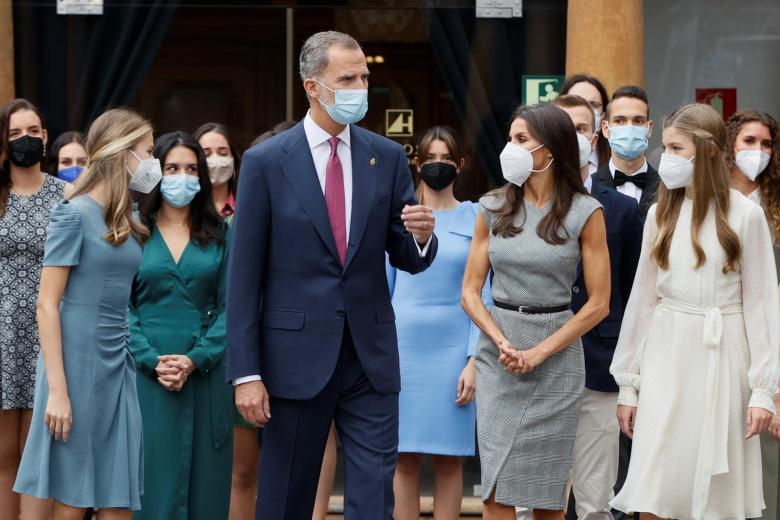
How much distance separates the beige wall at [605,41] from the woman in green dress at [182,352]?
2758 mm

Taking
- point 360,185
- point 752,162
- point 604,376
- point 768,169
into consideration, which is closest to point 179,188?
point 360,185

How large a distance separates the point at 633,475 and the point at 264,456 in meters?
1.53

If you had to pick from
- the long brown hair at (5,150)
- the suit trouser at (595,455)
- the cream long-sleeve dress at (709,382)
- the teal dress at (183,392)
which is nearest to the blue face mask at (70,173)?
the long brown hair at (5,150)

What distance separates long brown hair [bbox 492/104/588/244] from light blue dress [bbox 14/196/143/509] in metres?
1.61

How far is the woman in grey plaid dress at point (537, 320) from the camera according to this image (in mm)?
5762

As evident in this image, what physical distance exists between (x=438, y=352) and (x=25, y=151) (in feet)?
7.61

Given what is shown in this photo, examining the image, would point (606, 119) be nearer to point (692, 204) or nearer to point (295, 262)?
point (692, 204)

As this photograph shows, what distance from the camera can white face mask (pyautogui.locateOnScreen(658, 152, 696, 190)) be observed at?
5715 millimetres

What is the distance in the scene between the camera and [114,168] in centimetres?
587

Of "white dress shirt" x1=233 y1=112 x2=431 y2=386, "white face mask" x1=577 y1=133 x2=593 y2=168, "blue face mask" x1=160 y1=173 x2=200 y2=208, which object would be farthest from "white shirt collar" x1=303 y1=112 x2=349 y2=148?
"white face mask" x1=577 y1=133 x2=593 y2=168

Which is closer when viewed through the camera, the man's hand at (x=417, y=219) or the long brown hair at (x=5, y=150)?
the man's hand at (x=417, y=219)

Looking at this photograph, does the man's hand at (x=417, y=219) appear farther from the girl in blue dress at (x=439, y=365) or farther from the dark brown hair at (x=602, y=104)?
the dark brown hair at (x=602, y=104)

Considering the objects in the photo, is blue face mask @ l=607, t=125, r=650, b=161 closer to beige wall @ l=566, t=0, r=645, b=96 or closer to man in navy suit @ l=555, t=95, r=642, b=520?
man in navy suit @ l=555, t=95, r=642, b=520

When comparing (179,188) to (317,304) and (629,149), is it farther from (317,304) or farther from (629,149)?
(629,149)
